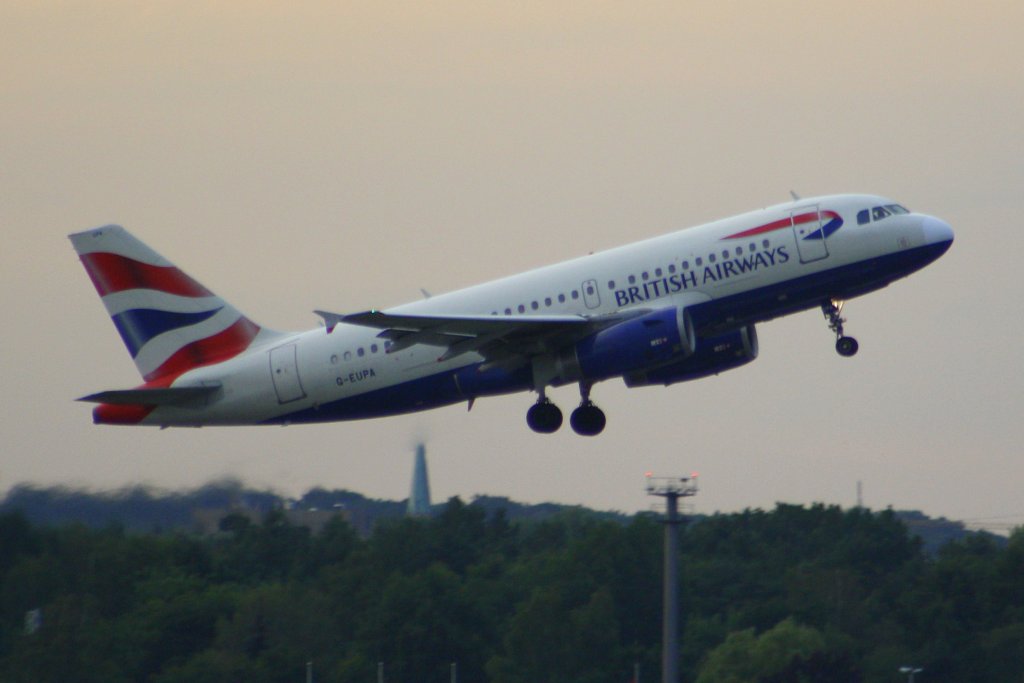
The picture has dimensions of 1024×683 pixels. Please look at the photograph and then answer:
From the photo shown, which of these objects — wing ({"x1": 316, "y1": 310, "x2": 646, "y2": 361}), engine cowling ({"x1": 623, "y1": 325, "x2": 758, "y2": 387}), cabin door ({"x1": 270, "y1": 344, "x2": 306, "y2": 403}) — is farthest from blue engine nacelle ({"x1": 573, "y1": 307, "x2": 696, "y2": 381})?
cabin door ({"x1": 270, "y1": 344, "x2": 306, "y2": 403})

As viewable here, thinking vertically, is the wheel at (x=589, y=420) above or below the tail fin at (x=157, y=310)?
below

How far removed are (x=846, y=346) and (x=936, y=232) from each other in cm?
370

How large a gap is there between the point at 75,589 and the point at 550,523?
4629cm

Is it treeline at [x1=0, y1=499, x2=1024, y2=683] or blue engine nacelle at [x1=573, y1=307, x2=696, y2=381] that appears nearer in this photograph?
blue engine nacelle at [x1=573, y1=307, x2=696, y2=381]

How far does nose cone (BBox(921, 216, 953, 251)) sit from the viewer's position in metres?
43.0

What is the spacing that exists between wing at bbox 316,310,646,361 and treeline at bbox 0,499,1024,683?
31679mm

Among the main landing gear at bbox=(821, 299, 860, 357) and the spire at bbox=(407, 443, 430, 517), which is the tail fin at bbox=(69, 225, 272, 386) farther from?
the spire at bbox=(407, 443, 430, 517)

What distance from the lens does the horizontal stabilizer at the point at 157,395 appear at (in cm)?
4550

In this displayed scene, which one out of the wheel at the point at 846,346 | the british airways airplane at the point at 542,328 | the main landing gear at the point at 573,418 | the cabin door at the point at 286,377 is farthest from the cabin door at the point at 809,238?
the cabin door at the point at 286,377

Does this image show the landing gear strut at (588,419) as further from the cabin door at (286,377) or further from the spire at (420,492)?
the spire at (420,492)

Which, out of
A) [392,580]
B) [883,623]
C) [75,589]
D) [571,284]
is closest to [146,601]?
[75,589]

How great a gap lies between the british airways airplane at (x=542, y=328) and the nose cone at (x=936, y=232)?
0.14 feet

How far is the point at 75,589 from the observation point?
257 ft

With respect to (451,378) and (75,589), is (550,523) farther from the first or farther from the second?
(451,378)
